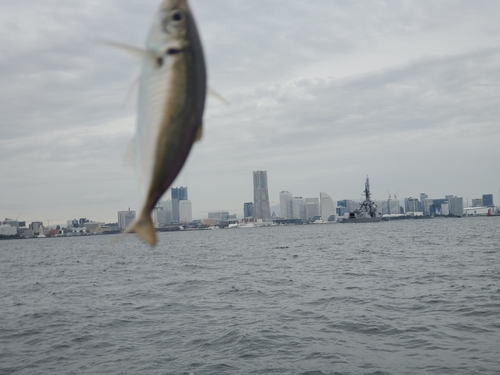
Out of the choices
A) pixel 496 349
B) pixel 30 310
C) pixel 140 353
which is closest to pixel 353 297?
pixel 496 349

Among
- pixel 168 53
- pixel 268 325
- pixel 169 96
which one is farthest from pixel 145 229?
pixel 268 325

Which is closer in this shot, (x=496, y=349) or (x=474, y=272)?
(x=496, y=349)

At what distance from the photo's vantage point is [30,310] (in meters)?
40.2

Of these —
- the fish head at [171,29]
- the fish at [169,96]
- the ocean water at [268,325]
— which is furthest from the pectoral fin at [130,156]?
the ocean water at [268,325]

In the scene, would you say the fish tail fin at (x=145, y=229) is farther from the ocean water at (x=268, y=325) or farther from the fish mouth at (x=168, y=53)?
the ocean water at (x=268, y=325)

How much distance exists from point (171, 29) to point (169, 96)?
0.19 metres

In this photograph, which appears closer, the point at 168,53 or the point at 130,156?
the point at 168,53

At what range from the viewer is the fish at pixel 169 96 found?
1.33 m

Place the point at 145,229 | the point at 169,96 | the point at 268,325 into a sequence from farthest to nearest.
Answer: the point at 268,325, the point at 145,229, the point at 169,96

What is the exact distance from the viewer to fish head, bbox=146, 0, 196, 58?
4.40ft

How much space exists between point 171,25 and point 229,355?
2327cm

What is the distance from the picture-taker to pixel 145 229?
145cm

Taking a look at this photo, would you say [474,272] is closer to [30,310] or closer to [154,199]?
[30,310]

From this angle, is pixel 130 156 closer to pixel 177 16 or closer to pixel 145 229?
pixel 145 229
